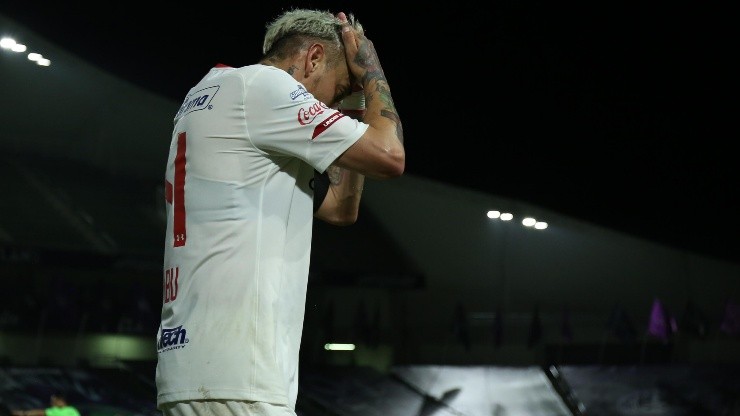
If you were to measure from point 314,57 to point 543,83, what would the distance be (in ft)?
32.3

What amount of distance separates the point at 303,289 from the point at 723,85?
10.8 m

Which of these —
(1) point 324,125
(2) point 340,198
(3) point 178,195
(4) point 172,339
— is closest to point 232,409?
(4) point 172,339

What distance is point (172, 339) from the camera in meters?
1.88

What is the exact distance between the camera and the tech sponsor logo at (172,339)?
1852mm

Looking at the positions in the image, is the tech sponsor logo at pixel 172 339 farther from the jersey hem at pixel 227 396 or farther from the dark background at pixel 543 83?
the dark background at pixel 543 83

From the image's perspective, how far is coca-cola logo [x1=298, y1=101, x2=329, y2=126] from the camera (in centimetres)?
190

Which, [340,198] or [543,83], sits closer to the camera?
[340,198]

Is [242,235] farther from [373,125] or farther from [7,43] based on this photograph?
[7,43]

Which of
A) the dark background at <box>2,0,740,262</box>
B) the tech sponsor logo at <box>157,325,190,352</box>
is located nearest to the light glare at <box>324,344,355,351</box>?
the dark background at <box>2,0,740,262</box>

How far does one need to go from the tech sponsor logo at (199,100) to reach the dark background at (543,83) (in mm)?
6697

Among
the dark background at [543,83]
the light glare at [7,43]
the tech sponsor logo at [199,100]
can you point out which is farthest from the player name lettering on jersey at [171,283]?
Result: the light glare at [7,43]

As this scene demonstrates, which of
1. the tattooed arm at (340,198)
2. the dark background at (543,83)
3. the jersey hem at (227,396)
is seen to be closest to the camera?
the jersey hem at (227,396)

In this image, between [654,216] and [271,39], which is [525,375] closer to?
[654,216]

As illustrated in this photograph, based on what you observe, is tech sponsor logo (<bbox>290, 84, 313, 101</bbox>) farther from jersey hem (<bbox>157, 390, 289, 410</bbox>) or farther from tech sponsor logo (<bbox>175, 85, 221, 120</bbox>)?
jersey hem (<bbox>157, 390, 289, 410</bbox>)
